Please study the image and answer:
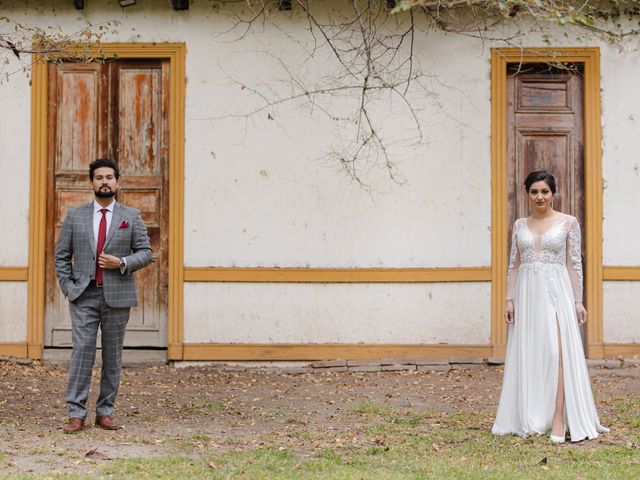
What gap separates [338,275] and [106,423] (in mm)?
3687

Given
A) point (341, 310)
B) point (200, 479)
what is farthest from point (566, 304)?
point (341, 310)

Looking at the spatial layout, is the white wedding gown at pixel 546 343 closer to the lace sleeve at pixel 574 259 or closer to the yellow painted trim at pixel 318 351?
the lace sleeve at pixel 574 259

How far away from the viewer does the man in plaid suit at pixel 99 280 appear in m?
7.19

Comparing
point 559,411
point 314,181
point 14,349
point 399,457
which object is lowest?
point 399,457

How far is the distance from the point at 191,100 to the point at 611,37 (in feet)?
13.7

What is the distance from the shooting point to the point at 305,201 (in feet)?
34.4

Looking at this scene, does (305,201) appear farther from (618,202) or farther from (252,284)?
(618,202)

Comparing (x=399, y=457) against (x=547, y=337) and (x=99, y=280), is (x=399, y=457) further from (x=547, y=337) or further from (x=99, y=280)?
Result: (x=99, y=280)

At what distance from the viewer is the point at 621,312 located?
34.4ft

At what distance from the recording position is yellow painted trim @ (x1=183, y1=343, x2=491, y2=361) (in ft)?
34.2

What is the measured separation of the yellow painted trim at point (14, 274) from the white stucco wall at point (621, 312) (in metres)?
5.83

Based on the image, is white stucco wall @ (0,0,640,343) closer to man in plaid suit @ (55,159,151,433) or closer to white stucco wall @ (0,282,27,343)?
white stucco wall @ (0,282,27,343)

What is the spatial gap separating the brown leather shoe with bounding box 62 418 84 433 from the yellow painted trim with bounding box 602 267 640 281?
18.6 ft

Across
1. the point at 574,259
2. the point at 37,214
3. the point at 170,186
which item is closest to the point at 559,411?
the point at 574,259
